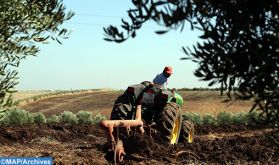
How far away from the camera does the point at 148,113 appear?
42.3ft

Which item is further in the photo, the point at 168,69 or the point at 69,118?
the point at 69,118

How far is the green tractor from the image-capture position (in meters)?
11.8

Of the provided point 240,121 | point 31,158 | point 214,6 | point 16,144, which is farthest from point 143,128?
point 240,121

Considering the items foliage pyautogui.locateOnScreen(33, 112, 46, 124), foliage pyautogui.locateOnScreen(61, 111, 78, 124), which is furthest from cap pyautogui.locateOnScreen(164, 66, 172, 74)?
foliage pyautogui.locateOnScreen(33, 112, 46, 124)

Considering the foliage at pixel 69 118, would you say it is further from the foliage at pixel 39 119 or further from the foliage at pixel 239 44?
the foliage at pixel 239 44

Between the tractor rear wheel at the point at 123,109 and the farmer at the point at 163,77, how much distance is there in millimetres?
823

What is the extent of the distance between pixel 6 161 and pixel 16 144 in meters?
4.59

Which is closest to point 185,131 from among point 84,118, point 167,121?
point 167,121

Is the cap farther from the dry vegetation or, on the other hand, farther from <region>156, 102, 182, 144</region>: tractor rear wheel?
the dry vegetation

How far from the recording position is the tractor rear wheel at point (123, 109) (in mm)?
11680

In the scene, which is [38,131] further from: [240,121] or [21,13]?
[240,121]

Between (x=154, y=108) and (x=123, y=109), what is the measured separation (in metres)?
1.21

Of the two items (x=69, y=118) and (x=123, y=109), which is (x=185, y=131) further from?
(x=69, y=118)

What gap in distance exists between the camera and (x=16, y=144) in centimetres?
1605
